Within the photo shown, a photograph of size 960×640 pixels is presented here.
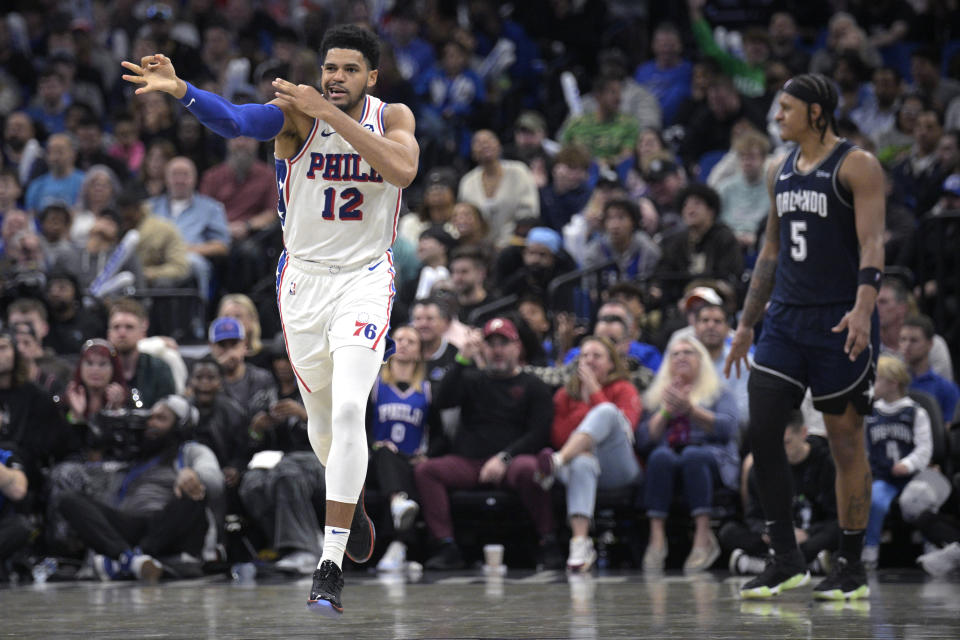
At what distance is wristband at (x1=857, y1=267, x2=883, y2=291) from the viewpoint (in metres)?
→ 6.61

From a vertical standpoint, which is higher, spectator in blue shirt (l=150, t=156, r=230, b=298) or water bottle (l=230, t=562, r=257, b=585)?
spectator in blue shirt (l=150, t=156, r=230, b=298)

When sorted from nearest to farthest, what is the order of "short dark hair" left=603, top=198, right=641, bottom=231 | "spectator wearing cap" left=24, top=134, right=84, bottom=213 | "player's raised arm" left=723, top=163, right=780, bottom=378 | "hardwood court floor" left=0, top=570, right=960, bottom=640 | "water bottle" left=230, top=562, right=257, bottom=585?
"hardwood court floor" left=0, top=570, right=960, bottom=640 < "player's raised arm" left=723, top=163, right=780, bottom=378 < "water bottle" left=230, top=562, right=257, bottom=585 < "short dark hair" left=603, top=198, right=641, bottom=231 < "spectator wearing cap" left=24, top=134, right=84, bottom=213

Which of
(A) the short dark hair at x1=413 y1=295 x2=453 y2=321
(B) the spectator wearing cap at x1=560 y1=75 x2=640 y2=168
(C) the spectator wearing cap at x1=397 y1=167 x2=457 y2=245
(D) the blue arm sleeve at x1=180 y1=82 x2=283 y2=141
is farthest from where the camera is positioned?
(B) the spectator wearing cap at x1=560 y1=75 x2=640 y2=168

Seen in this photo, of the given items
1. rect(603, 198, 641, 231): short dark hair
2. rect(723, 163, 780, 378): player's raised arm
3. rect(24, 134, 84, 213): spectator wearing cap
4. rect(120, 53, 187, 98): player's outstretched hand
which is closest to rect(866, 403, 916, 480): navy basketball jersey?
rect(723, 163, 780, 378): player's raised arm

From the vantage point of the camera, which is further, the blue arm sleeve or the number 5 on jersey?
the number 5 on jersey

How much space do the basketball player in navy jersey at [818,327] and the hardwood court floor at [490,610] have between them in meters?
0.41

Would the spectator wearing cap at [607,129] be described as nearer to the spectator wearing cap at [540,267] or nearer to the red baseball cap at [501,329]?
the spectator wearing cap at [540,267]

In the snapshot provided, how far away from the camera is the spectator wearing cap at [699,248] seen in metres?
11.8

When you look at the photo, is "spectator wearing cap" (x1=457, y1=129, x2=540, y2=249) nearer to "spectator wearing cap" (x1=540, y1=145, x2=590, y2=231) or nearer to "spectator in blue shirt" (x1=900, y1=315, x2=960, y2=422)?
"spectator wearing cap" (x1=540, y1=145, x2=590, y2=231)

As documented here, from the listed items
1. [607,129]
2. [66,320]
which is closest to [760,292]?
[66,320]

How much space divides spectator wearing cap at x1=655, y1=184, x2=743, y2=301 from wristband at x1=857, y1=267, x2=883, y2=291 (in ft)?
16.6

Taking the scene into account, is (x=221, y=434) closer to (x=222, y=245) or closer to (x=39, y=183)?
(x=222, y=245)

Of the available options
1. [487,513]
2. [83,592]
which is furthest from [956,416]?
[83,592]

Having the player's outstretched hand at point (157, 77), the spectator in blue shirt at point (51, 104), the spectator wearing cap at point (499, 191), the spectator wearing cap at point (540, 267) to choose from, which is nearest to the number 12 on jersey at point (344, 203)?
the player's outstretched hand at point (157, 77)
